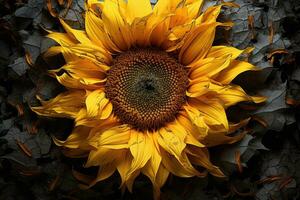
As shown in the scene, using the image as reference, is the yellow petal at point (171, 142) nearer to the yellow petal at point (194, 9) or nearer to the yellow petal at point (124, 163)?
the yellow petal at point (124, 163)

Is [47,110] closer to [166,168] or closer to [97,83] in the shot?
[97,83]

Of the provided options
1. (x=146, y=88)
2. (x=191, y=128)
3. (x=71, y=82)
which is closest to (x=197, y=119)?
(x=191, y=128)

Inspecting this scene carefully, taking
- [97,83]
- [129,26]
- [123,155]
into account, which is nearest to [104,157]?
[123,155]

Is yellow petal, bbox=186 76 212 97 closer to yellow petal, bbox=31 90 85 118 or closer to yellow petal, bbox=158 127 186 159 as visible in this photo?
yellow petal, bbox=158 127 186 159

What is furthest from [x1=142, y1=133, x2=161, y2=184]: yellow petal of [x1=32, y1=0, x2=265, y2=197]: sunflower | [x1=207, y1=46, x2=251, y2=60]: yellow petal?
[x1=207, y1=46, x2=251, y2=60]: yellow petal

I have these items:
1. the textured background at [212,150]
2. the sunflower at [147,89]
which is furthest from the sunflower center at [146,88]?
the textured background at [212,150]

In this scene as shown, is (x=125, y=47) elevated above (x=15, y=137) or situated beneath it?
elevated above

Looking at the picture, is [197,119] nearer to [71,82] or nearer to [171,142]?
[171,142]
